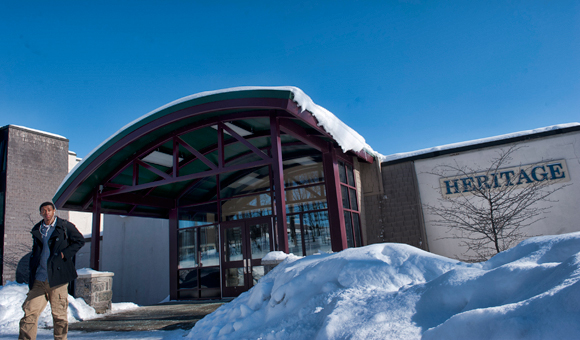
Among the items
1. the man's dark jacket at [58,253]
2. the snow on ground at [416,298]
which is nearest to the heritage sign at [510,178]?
the snow on ground at [416,298]

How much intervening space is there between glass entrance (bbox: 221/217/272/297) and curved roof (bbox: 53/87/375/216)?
2045 mm

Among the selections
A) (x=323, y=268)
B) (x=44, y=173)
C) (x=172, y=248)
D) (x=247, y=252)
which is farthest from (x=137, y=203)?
(x=44, y=173)

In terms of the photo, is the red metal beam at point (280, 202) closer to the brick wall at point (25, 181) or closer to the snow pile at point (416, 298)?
the snow pile at point (416, 298)

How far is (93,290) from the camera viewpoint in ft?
25.3

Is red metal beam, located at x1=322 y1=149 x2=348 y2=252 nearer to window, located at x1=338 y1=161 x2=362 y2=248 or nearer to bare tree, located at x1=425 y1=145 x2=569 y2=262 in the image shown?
window, located at x1=338 y1=161 x2=362 y2=248

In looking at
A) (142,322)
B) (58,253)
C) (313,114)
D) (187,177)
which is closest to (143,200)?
(187,177)

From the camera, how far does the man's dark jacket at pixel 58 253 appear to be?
3778 millimetres

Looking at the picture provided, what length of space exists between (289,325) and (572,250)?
6.91ft

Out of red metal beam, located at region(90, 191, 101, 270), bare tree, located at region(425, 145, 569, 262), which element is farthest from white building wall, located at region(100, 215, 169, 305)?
bare tree, located at region(425, 145, 569, 262)

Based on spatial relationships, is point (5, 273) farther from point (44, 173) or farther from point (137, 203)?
point (137, 203)

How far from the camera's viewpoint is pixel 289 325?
2.97 meters

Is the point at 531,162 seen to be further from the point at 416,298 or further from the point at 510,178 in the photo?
the point at 416,298

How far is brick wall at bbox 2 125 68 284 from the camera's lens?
16.5 metres

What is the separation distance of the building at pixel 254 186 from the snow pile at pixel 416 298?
3.95m
